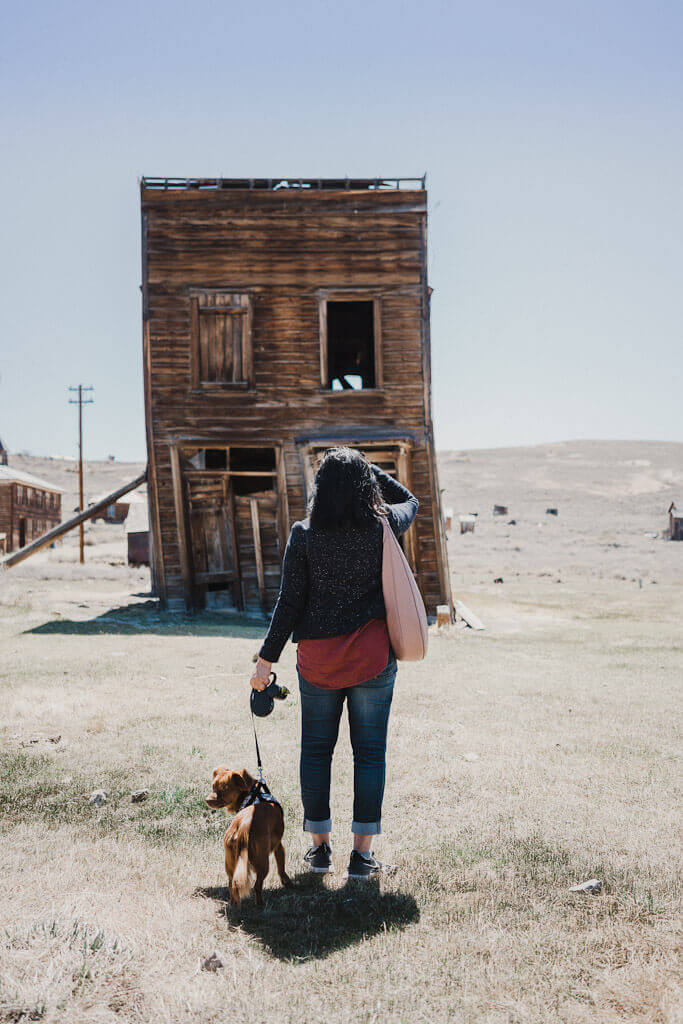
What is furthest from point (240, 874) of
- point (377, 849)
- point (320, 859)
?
point (377, 849)

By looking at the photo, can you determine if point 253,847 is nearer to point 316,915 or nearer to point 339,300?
point 316,915

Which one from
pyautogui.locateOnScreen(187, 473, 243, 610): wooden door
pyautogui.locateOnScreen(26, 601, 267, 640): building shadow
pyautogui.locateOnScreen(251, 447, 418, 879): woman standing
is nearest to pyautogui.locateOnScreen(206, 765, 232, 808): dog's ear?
pyautogui.locateOnScreen(251, 447, 418, 879): woman standing

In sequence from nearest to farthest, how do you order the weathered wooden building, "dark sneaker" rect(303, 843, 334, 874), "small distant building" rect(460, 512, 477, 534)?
"dark sneaker" rect(303, 843, 334, 874), the weathered wooden building, "small distant building" rect(460, 512, 477, 534)

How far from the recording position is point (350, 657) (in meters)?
3.15

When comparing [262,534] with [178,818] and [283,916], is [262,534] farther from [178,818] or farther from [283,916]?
[283,916]

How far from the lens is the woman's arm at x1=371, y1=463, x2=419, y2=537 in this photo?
132 inches

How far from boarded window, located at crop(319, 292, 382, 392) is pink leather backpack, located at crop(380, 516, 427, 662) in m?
11.2

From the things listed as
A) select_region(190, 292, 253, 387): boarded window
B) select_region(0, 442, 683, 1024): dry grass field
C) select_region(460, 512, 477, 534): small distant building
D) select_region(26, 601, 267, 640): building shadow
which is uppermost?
select_region(190, 292, 253, 387): boarded window

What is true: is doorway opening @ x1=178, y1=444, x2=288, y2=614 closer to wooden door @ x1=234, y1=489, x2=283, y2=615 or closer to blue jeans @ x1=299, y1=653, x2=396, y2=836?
wooden door @ x1=234, y1=489, x2=283, y2=615

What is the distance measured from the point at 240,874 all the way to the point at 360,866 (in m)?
0.61

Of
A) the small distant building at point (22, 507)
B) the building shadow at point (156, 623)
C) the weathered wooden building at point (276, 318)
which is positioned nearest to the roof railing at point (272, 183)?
the weathered wooden building at point (276, 318)

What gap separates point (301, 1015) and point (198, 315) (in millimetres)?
13695

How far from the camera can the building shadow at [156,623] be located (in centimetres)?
1159

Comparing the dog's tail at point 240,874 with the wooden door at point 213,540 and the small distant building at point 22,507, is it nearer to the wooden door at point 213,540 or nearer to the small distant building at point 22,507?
the wooden door at point 213,540
